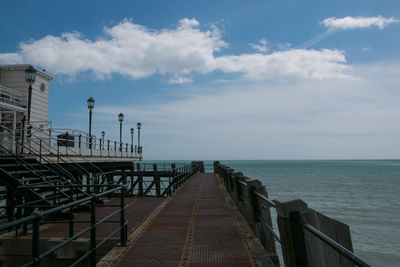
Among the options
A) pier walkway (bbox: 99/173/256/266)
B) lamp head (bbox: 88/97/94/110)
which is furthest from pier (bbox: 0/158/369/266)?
lamp head (bbox: 88/97/94/110)

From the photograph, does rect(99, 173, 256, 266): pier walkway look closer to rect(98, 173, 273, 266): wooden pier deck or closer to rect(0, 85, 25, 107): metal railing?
rect(98, 173, 273, 266): wooden pier deck

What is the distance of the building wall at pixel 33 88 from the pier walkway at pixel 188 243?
1889 cm

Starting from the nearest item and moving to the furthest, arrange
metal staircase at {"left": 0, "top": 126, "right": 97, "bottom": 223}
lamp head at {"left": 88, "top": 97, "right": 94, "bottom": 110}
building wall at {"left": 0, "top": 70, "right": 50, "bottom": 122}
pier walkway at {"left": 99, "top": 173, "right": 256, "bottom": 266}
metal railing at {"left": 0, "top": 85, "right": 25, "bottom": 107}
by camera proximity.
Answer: pier walkway at {"left": 99, "top": 173, "right": 256, "bottom": 266}
metal staircase at {"left": 0, "top": 126, "right": 97, "bottom": 223}
lamp head at {"left": 88, "top": 97, "right": 94, "bottom": 110}
metal railing at {"left": 0, "top": 85, "right": 25, "bottom": 107}
building wall at {"left": 0, "top": 70, "right": 50, "bottom": 122}

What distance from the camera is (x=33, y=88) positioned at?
22.9 m

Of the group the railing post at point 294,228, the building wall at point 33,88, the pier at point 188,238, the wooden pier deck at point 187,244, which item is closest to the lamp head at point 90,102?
the building wall at point 33,88

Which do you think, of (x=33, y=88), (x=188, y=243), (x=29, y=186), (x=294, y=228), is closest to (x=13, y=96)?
(x=33, y=88)

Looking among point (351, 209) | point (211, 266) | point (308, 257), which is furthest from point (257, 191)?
point (351, 209)

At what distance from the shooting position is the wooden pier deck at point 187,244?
4.90 m

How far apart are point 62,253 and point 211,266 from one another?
151 inches

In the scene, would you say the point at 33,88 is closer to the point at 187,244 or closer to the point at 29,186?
the point at 29,186

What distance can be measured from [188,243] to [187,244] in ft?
0.24

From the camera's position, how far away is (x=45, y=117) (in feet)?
81.4

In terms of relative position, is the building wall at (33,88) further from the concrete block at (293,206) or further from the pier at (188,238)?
the concrete block at (293,206)

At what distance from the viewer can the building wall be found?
74.6 ft
